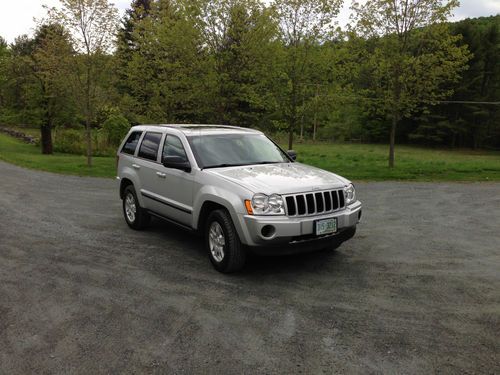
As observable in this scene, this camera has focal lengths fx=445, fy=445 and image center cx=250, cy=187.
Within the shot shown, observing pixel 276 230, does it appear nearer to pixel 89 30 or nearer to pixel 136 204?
pixel 136 204

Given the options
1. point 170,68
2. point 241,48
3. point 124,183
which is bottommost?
point 124,183

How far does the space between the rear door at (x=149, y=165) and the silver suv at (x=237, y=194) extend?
0.05ft

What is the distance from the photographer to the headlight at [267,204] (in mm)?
5125

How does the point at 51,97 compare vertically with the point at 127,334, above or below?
above

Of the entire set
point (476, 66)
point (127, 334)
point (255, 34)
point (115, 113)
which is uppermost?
point (476, 66)

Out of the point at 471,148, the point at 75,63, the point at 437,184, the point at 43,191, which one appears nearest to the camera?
the point at 43,191

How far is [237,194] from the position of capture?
5.28 meters

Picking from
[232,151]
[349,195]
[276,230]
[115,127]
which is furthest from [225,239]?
[115,127]

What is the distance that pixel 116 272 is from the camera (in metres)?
5.59

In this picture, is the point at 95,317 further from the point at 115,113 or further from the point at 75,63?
the point at 115,113

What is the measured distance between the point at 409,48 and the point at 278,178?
13408mm

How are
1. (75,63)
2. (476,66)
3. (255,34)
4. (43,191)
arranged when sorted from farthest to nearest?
(476,66) < (75,63) < (255,34) < (43,191)

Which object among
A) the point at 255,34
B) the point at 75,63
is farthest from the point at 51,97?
the point at 255,34

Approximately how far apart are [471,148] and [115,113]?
130ft
